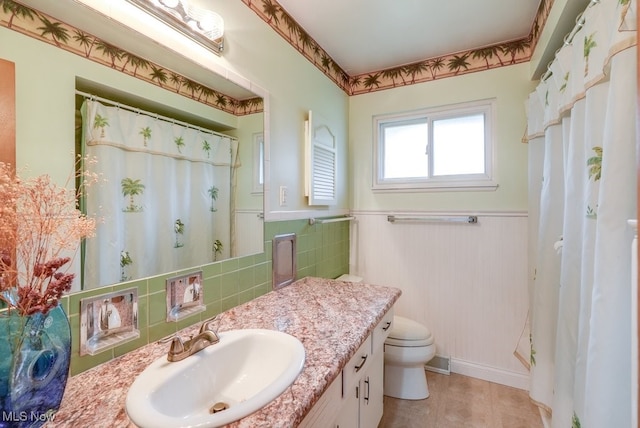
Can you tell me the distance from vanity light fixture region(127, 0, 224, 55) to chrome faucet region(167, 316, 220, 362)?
1.12m

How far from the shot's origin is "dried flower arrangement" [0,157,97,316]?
603 millimetres

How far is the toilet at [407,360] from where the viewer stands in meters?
1.85

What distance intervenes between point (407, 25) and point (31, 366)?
7.47 ft

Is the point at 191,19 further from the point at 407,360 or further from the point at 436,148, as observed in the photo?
the point at 407,360

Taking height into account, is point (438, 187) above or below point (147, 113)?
below

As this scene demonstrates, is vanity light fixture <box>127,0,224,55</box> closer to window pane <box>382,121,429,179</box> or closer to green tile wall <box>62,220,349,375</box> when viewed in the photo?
green tile wall <box>62,220,349,375</box>

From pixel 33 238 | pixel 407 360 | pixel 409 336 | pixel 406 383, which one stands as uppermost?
pixel 33 238

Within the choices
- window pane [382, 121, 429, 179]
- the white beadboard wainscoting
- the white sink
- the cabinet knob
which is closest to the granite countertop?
the white sink

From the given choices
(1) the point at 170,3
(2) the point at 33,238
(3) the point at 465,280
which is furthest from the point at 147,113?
(3) the point at 465,280

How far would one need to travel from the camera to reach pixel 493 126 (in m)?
2.10

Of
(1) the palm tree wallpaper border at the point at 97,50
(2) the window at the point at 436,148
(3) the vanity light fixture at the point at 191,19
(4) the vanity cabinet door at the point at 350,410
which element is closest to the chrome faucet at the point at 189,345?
(4) the vanity cabinet door at the point at 350,410

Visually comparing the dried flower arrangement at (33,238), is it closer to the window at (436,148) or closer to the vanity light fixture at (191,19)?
the vanity light fixture at (191,19)

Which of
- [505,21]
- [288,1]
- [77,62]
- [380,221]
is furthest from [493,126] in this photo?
[77,62]

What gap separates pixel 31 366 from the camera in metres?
0.60
